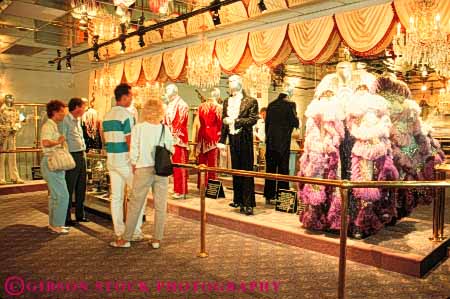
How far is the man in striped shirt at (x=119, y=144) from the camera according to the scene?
3.99 meters

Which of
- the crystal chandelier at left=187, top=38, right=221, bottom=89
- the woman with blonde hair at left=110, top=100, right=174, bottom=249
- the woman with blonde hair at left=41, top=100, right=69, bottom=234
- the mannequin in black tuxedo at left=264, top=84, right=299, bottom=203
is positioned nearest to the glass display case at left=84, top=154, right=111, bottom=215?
the woman with blonde hair at left=41, top=100, right=69, bottom=234

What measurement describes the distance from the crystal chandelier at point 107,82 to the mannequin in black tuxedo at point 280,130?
432 centimetres

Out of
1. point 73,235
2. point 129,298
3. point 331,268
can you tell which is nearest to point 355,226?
point 331,268

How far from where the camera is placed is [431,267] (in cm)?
353

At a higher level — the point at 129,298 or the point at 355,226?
the point at 355,226

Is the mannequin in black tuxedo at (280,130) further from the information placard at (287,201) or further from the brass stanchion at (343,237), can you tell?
the brass stanchion at (343,237)

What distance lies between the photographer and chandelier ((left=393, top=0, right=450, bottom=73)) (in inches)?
163

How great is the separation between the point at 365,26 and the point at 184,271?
131 inches

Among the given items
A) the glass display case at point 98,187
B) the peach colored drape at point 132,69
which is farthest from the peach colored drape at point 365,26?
the peach colored drape at point 132,69

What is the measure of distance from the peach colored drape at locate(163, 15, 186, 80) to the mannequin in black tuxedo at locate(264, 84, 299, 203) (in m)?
2.20

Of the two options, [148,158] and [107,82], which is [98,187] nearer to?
[148,158]

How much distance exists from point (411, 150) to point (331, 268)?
1.86 meters

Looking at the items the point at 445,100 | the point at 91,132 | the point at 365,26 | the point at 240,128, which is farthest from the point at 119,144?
the point at 445,100

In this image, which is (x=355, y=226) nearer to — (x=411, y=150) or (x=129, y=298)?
(x=411, y=150)
